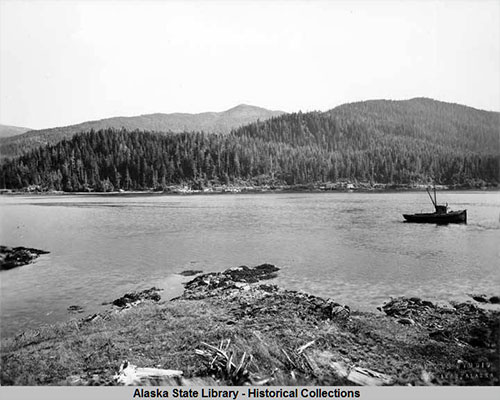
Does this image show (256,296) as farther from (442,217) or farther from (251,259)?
(442,217)

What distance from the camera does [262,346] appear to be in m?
10.2

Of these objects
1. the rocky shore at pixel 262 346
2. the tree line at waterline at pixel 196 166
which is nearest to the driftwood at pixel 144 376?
the rocky shore at pixel 262 346

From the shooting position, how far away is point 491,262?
24.9 m

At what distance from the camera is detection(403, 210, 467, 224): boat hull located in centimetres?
4497

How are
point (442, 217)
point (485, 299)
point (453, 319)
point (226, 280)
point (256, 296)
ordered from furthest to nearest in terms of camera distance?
1. point (442, 217)
2. point (226, 280)
3. point (485, 299)
4. point (256, 296)
5. point (453, 319)

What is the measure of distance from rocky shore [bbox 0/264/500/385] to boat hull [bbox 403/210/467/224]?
3335 centimetres

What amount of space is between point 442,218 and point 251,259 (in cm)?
3127

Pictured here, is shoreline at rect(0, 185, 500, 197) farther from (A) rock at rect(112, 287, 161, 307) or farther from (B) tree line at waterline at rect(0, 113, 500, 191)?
(A) rock at rect(112, 287, 161, 307)

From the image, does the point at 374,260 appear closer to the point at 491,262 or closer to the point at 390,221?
the point at 491,262

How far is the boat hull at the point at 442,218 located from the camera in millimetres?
44969

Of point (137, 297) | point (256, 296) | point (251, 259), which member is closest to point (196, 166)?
point (251, 259)

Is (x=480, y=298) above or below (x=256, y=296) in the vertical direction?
below

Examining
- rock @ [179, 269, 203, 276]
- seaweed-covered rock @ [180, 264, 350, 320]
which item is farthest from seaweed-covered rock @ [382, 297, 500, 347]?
rock @ [179, 269, 203, 276]

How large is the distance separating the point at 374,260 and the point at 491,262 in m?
7.83
